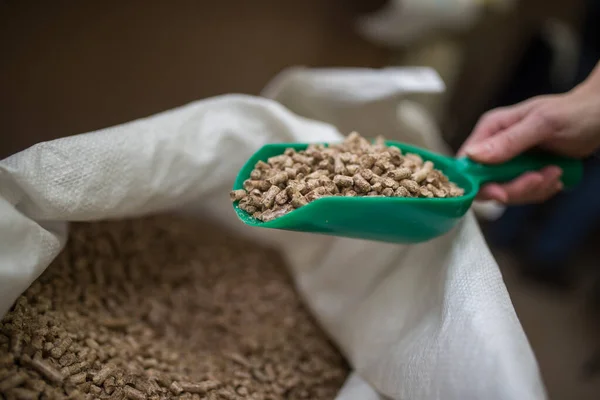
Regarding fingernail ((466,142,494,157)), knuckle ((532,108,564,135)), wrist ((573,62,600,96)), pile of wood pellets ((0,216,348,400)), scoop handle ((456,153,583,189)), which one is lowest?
pile of wood pellets ((0,216,348,400))

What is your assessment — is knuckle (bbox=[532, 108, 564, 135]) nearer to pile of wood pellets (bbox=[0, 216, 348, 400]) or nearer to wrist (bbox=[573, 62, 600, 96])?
wrist (bbox=[573, 62, 600, 96])

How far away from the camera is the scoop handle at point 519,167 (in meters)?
0.78

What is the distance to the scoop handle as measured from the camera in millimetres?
783

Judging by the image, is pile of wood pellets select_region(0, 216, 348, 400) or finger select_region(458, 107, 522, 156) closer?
pile of wood pellets select_region(0, 216, 348, 400)

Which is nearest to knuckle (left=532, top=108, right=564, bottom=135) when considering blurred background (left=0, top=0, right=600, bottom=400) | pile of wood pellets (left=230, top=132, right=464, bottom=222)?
pile of wood pellets (left=230, top=132, right=464, bottom=222)

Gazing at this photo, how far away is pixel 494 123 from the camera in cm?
85

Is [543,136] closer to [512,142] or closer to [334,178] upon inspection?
[512,142]

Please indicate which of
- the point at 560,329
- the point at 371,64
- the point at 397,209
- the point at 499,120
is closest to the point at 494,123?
the point at 499,120

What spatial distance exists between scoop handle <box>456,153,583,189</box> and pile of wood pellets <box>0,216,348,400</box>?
0.40 m

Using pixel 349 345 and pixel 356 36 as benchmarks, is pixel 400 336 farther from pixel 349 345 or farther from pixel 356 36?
pixel 356 36

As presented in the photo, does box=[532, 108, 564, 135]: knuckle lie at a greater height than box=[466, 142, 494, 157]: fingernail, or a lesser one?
greater

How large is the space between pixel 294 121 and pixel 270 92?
22 cm

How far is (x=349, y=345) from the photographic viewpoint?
83 centimetres

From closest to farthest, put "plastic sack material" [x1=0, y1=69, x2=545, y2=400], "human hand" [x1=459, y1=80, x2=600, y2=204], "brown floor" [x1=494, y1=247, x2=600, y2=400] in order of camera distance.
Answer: "plastic sack material" [x1=0, y1=69, x2=545, y2=400]
"human hand" [x1=459, y1=80, x2=600, y2=204]
"brown floor" [x1=494, y1=247, x2=600, y2=400]
